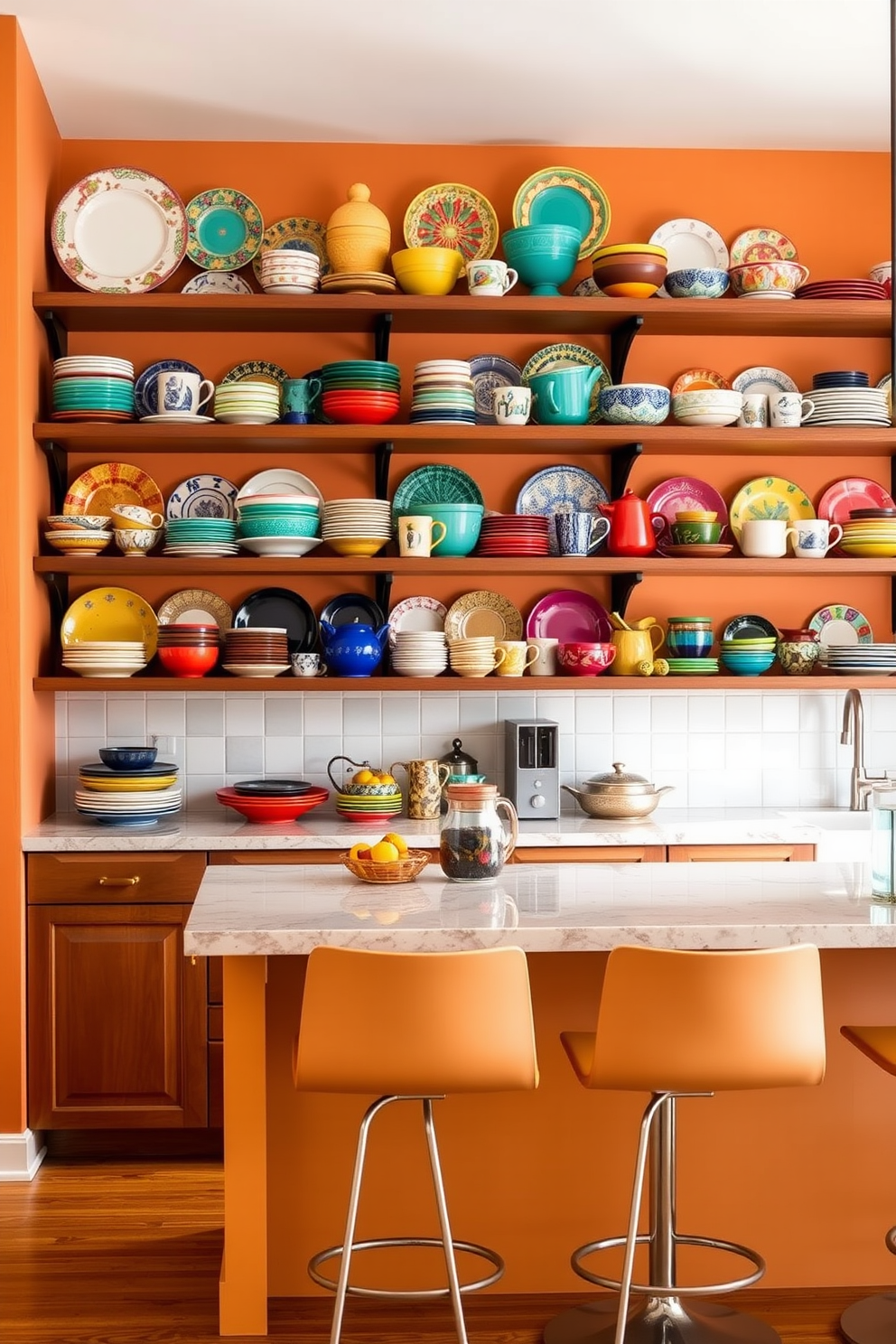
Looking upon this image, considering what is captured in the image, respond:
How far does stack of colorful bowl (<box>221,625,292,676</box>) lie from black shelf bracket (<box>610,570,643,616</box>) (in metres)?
1.07

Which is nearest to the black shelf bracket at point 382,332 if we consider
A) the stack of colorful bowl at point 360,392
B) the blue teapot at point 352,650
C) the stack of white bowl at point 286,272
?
the stack of colorful bowl at point 360,392

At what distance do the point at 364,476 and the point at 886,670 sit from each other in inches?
67.7

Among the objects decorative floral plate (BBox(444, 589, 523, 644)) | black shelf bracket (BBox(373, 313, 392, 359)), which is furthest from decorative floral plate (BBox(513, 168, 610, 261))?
decorative floral plate (BBox(444, 589, 523, 644))

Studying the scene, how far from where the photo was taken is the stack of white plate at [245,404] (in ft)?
13.2

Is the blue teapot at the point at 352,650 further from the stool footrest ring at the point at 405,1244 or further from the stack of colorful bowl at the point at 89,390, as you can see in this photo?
the stool footrest ring at the point at 405,1244

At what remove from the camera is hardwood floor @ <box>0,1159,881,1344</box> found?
272 centimetres

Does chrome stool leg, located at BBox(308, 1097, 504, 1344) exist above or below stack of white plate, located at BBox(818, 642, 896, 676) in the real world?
below

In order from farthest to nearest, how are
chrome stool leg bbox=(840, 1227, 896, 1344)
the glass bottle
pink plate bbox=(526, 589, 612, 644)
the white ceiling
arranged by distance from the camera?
pink plate bbox=(526, 589, 612, 644) < the white ceiling < the glass bottle < chrome stool leg bbox=(840, 1227, 896, 1344)

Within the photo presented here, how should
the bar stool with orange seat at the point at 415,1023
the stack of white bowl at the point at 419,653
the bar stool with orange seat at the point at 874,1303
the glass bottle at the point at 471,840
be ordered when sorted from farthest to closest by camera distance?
the stack of white bowl at the point at 419,653 < the glass bottle at the point at 471,840 < the bar stool with orange seat at the point at 874,1303 < the bar stool with orange seat at the point at 415,1023

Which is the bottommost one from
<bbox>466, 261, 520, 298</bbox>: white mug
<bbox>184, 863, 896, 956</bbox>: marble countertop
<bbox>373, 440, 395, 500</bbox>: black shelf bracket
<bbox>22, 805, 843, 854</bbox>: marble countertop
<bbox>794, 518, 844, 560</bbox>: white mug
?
<bbox>22, 805, 843, 854</bbox>: marble countertop

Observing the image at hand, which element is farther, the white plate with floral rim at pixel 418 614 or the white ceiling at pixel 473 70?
the white plate with floral rim at pixel 418 614

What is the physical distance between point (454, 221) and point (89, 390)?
49.6 inches

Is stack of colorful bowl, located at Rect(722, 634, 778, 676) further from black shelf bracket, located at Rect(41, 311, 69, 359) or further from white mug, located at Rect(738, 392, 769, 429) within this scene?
black shelf bracket, located at Rect(41, 311, 69, 359)

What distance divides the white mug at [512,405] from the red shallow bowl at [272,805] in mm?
1235
